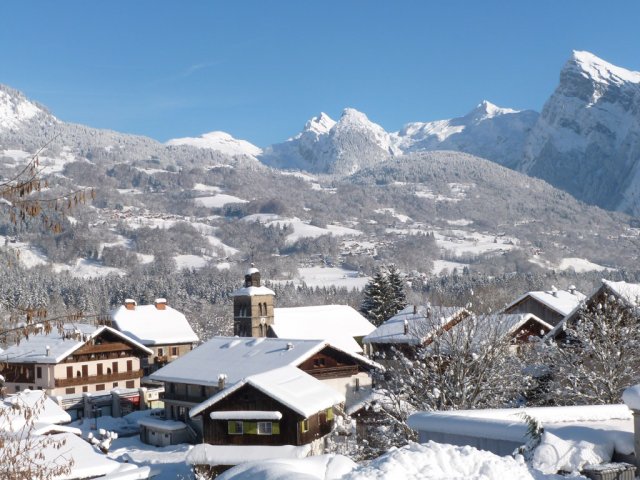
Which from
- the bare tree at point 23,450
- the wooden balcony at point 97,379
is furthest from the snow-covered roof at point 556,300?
the bare tree at point 23,450

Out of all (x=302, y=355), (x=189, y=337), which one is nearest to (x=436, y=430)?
(x=302, y=355)

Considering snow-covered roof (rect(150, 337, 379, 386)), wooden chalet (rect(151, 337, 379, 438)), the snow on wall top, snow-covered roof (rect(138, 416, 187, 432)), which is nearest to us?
the snow on wall top

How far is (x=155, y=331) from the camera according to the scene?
2901 inches

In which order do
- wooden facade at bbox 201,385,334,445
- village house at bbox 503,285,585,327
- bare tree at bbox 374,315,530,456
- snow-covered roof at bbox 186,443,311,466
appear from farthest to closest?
1. village house at bbox 503,285,585,327
2. wooden facade at bbox 201,385,334,445
3. snow-covered roof at bbox 186,443,311,466
4. bare tree at bbox 374,315,530,456

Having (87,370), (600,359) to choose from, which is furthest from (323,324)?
(600,359)

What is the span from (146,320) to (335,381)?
32.9 metres

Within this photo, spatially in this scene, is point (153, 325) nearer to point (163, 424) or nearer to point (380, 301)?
point (380, 301)

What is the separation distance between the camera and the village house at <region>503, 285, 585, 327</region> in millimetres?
54000

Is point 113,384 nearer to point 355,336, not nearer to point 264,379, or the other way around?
point 355,336

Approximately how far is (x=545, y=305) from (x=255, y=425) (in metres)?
27.5

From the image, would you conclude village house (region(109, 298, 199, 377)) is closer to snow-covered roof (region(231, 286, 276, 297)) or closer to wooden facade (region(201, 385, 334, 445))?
snow-covered roof (region(231, 286, 276, 297))

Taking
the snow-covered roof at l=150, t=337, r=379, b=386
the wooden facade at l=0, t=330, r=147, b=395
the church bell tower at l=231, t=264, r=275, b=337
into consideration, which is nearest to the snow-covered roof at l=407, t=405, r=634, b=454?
the snow-covered roof at l=150, t=337, r=379, b=386

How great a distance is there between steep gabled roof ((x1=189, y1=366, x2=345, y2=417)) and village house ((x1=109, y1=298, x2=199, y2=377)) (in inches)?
1401

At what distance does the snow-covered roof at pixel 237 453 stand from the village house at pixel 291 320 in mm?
32158
